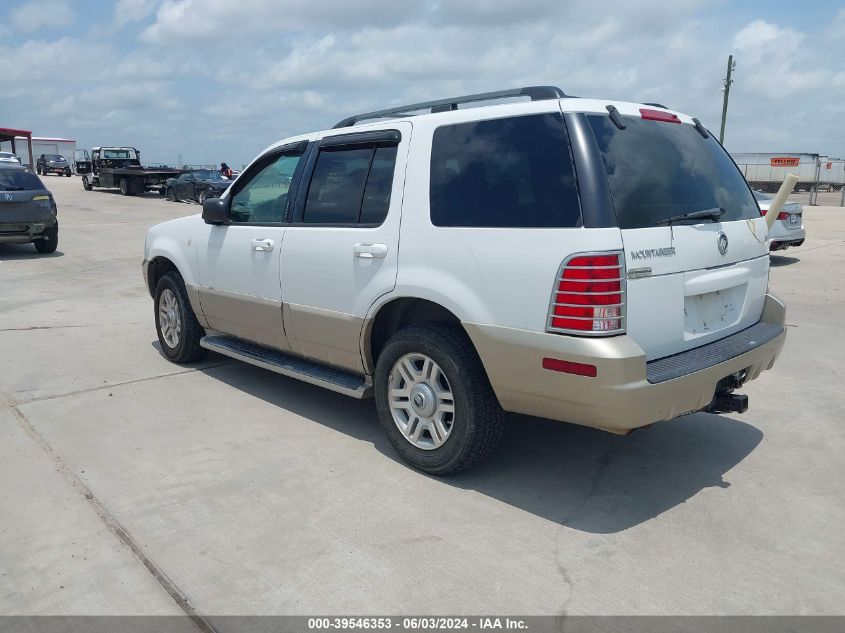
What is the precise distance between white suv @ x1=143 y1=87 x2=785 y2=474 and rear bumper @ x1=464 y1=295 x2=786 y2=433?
1 centimetres

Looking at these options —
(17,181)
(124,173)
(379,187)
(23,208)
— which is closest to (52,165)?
(124,173)

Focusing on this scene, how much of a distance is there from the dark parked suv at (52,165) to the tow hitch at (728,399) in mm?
57831

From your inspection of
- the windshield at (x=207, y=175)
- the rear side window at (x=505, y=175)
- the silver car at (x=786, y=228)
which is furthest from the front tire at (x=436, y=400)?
the windshield at (x=207, y=175)

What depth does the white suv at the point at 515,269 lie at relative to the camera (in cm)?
320

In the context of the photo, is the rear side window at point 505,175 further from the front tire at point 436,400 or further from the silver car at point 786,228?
the silver car at point 786,228

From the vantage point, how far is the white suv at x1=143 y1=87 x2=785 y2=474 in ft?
10.5

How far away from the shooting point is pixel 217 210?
5.24 meters

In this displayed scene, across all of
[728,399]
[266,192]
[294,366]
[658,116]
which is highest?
[658,116]

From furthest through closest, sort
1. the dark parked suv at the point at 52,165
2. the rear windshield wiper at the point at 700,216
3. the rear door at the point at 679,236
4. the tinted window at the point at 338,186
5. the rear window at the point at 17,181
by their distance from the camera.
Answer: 1. the dark parked suv at the point at 52,165
2. the rear window at the point at 17,181
3. the tinted window at the point at 338,186
4. the rear windshield wiper at the point at 700,216
5. the rear door at the point at 679,236

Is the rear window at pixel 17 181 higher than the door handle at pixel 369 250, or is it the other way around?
the rear window at pixel 17 181

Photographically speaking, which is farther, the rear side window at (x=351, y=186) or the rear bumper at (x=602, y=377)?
the rear side window at (x=351, y=186)

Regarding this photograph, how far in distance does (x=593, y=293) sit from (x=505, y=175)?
795 mm

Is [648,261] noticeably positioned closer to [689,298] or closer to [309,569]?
[689,298]

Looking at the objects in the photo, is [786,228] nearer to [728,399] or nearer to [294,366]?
[728,399]
